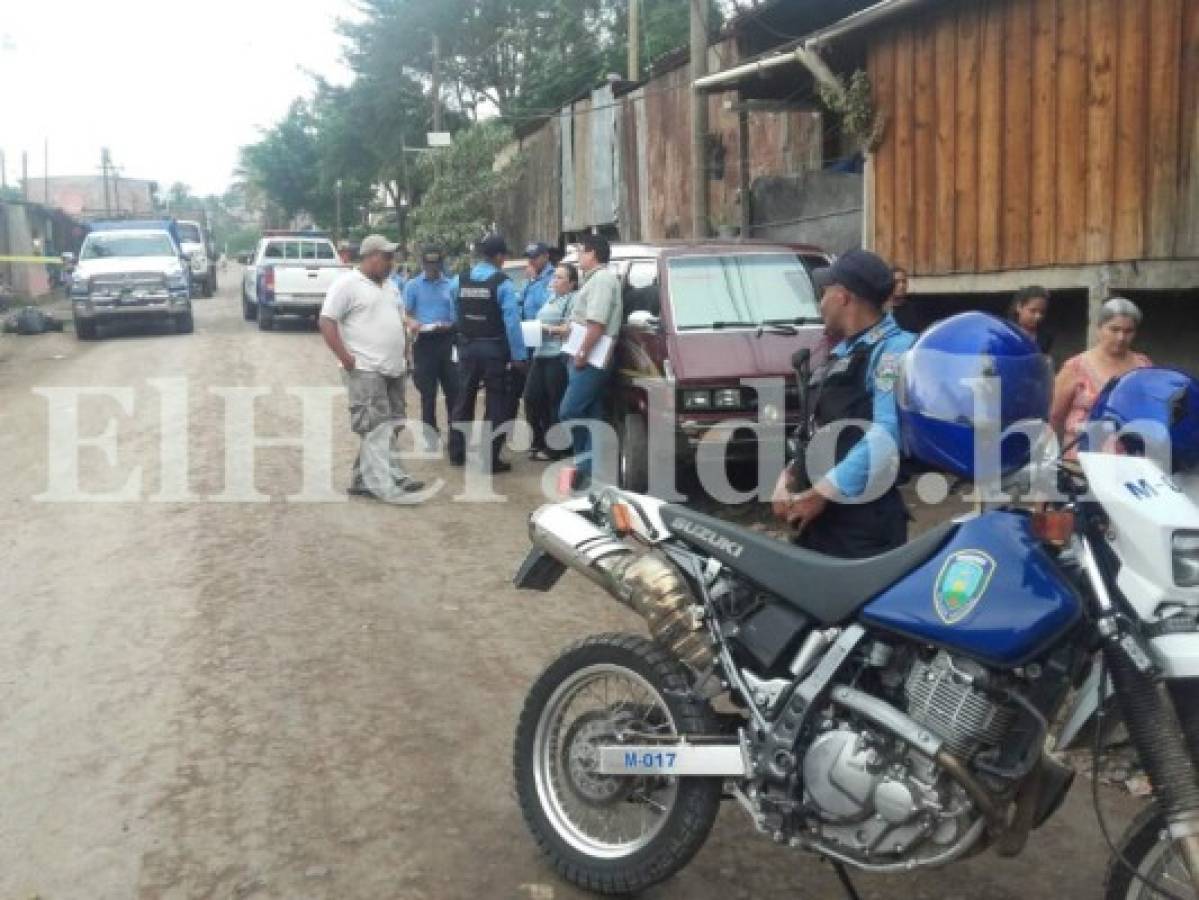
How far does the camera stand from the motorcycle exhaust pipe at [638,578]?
141 inches

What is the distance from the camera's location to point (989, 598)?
291 cm

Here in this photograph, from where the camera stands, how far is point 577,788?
3.86 m

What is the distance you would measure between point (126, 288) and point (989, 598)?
20.3 meters

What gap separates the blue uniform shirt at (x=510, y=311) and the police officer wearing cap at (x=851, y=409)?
6.24 m

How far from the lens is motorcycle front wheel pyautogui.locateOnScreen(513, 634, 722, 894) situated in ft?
11.6

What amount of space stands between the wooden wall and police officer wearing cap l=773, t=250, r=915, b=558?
17.5ft

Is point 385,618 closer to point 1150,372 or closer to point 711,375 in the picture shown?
point 711,375

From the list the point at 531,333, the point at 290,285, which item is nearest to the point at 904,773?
the point at 531,333

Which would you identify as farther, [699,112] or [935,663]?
[699,112]

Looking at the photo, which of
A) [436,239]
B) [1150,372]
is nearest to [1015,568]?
[1150,372]

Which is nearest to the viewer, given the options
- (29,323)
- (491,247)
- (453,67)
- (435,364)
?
(491,247)

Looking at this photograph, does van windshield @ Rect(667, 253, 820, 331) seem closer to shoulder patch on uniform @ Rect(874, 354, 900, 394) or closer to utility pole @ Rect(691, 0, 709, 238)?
shoulder patch on uniform @ Rect(874, 354, 900, 394)

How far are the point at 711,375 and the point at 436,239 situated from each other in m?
23.3

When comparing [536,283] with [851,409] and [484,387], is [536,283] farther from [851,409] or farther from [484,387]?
[851,409]
